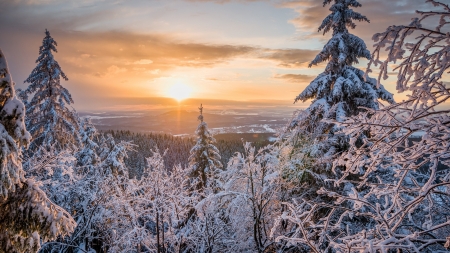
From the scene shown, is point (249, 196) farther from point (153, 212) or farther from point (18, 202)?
point (18, 202)

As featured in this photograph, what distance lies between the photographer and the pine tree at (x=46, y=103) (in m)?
14.7

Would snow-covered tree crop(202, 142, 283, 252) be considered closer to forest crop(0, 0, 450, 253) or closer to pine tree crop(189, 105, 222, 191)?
forest crop(0, 0, 450, 253)

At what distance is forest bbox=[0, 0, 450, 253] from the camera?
8.60 feet

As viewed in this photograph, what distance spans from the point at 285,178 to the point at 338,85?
150 inches

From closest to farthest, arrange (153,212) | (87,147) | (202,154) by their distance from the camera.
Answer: (153,212) → (87,147) → (202,154)

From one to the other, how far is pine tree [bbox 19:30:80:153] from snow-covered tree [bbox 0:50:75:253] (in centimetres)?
1179

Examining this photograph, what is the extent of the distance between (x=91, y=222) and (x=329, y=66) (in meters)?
11.5

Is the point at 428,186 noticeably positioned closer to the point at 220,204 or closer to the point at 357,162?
the point at 357,162

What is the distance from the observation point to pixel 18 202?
4230mm

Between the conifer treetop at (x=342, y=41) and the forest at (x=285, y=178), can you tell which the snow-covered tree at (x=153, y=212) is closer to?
the forest at (x=285, y=178)

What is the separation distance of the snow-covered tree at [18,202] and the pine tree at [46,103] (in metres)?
11.8

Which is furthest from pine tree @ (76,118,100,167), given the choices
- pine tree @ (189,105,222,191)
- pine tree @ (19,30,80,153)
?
pine tree @ (189,105,222,191)

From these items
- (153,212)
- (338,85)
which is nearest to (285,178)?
(338,85)

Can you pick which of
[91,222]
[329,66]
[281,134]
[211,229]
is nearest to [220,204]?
[211,229]
